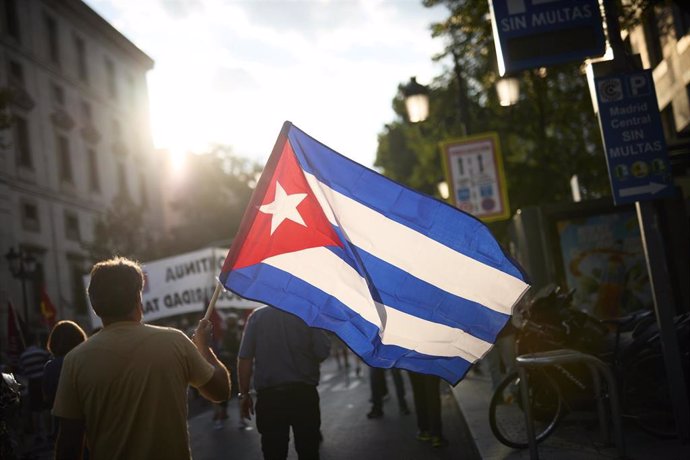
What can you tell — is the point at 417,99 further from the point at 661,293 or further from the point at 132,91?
the point at 132,91

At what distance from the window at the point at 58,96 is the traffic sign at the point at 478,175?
28745 mm

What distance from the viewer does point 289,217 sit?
5.01 m

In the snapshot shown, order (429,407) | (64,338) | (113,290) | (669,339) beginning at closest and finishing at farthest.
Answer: (113,290)
(669,339)
(64,338)
(429,407)

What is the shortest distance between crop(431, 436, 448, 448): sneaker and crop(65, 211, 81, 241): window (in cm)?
3171

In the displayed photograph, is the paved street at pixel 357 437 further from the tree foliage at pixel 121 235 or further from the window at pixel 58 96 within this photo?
the window at pixel 58 96

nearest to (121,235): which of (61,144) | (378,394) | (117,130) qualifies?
(61,144)

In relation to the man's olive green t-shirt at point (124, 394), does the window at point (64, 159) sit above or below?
above

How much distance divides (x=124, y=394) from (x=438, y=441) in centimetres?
610

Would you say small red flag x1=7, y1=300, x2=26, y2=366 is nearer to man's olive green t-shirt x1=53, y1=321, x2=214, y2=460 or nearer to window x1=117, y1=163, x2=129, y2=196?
man's olive green t-shirt x1=53, y1=321, x2=214, y2=460

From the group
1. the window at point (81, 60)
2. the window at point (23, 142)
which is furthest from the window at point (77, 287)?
the window at point (81, 60)

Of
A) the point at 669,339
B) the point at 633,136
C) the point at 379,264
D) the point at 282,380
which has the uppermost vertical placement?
the point at 633,136

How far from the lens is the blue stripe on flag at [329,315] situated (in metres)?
4.89

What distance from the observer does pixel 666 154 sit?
6680mm

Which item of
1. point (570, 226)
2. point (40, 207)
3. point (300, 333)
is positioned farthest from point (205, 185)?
point (300, 333)
